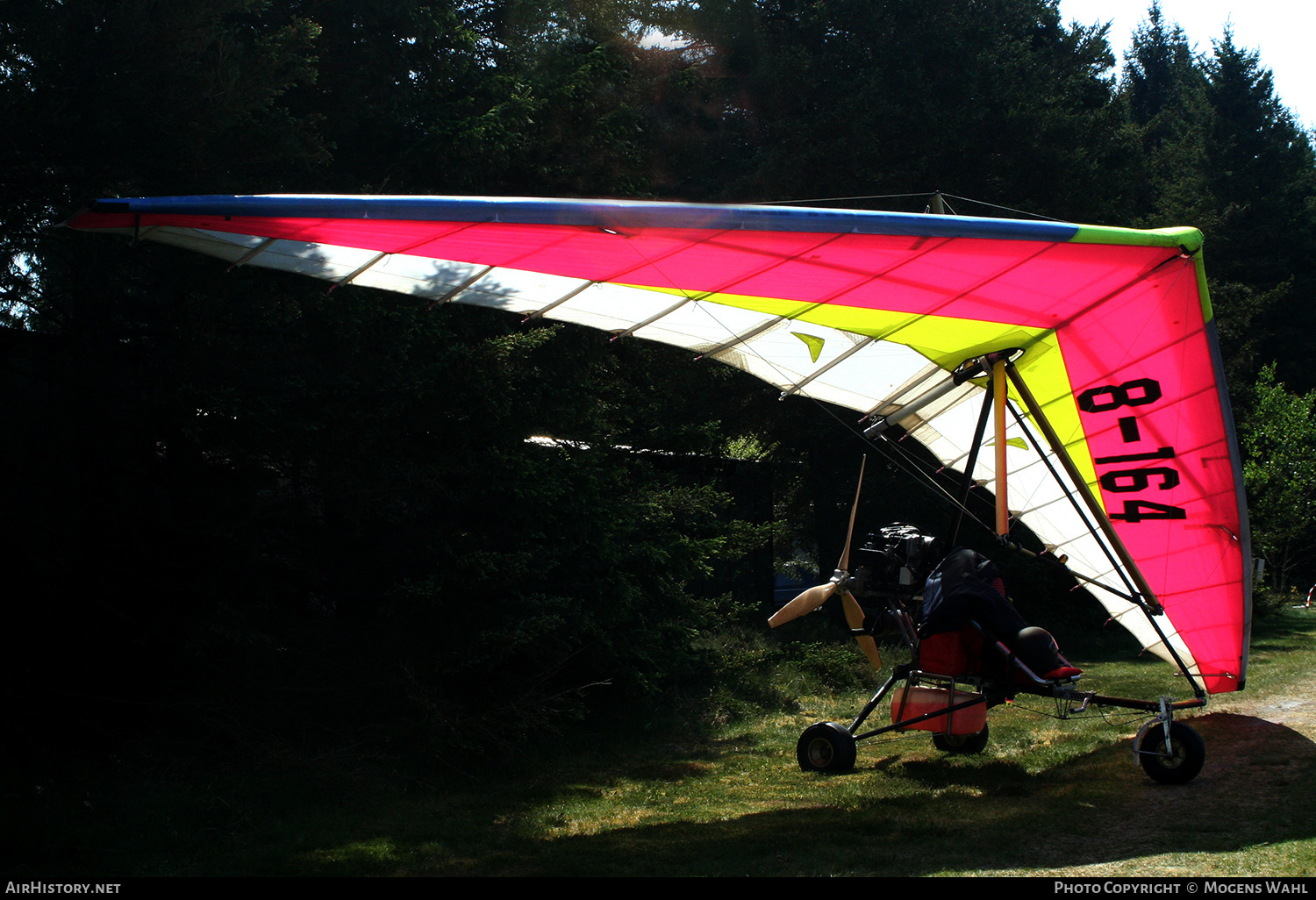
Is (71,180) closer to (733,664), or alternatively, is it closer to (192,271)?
(192,271)

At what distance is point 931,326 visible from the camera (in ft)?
19.4

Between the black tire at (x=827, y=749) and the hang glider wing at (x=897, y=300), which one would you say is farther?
the black tire at (x=827, y=749)

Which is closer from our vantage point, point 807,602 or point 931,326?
point 931,326

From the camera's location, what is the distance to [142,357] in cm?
693

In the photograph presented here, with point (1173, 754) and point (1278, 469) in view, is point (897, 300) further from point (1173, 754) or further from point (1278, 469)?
point (1278, 469)

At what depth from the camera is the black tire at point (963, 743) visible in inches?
263

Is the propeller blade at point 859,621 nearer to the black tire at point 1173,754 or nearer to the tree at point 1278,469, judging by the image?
the black tire at point 1173,754

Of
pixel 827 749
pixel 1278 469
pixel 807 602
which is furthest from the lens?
pixel 1278 469

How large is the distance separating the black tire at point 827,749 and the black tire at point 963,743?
1007 mm

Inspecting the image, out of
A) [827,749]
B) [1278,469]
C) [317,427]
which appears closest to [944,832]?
[827,749]

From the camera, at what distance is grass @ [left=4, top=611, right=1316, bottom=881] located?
167 inches

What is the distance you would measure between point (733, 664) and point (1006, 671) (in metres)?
4.90

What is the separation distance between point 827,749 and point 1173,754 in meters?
2.03

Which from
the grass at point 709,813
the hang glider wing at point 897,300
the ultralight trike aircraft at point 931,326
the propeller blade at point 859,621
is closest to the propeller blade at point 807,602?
the ultralight trike aircraft at point 931,326
